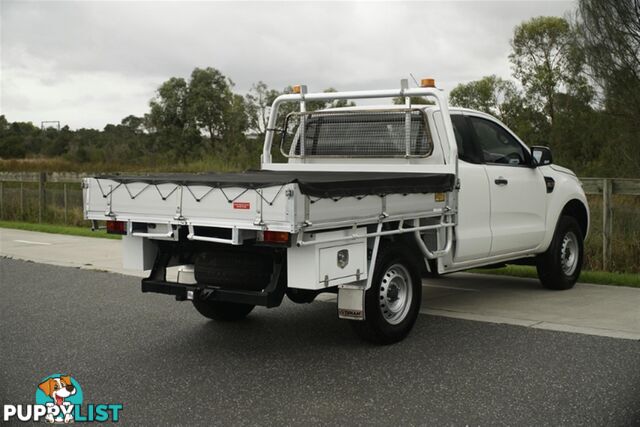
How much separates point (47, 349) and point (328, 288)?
2.49m

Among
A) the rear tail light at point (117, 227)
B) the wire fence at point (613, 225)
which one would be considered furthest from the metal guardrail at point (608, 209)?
the rear tail light at point (117, 227)

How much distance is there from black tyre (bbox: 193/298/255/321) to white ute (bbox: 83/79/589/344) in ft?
0.04

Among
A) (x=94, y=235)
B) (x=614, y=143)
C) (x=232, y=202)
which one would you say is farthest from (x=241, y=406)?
(x=614, y=143)

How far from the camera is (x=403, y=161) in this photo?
8.41m

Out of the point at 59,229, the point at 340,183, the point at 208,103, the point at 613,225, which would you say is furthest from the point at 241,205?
the point at 208,103

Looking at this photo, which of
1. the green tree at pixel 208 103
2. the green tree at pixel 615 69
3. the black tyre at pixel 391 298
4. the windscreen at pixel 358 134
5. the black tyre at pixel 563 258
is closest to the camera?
the black tyre at pixel 391 298

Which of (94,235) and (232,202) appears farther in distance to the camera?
(94,235)

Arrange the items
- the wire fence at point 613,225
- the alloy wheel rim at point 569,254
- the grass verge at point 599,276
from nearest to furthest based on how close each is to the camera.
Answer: the alloy wheel rim at point 569,254 → the grass verge at point 599,276 → the wire fence at point 613,225

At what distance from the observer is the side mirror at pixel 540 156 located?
939 cm

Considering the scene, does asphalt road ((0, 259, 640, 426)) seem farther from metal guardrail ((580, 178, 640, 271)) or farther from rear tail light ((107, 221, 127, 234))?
metal guardrail ((580, 178, 640, 271))

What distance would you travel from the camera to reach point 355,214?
6.61 metres

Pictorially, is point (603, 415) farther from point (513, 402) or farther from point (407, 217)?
point (407, 217)

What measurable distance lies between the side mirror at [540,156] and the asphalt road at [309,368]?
7.39ft

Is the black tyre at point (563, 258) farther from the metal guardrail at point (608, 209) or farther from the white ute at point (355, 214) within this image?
the metal guardrail at point (608, 209)
